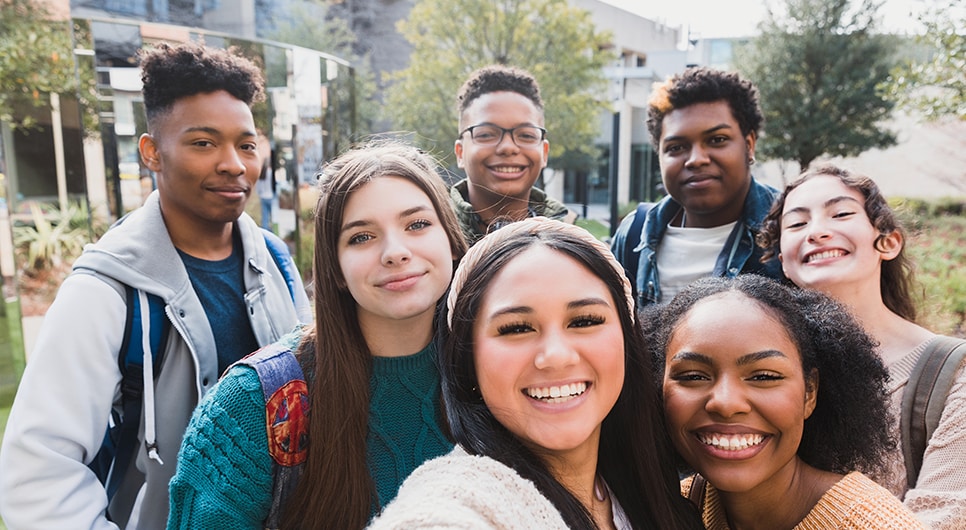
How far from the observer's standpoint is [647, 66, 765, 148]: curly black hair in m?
3.41

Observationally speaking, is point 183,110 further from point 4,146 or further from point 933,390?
point 4,146

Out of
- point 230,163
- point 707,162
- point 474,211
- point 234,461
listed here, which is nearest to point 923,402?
point 707,162

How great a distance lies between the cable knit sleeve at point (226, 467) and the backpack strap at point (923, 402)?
2034mm

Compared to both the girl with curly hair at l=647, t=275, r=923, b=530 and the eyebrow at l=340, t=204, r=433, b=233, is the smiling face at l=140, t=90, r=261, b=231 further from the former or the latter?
the girl with curly hair at l=647, t=275, r=923, b=530

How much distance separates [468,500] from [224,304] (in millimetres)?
1633

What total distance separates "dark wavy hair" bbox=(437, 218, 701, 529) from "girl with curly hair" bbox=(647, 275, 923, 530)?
0.11m

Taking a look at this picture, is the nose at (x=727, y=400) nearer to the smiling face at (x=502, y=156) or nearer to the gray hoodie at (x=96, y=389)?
the gray hoodie at (x=96, y=389)

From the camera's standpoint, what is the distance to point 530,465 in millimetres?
1607

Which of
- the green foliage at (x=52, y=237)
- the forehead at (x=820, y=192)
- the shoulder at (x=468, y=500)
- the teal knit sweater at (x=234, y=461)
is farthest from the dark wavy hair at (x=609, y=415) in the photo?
the green foliage at (x=52, y=237)

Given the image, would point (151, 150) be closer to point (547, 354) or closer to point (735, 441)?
point (547, 354)

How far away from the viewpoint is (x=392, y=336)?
211cm

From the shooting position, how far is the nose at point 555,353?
1.55 m

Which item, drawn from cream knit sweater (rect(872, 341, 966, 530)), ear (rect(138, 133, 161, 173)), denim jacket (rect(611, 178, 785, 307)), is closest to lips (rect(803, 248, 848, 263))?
denim jacket (rect(611, 178, 785, 307))

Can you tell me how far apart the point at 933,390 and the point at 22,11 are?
6873mm
